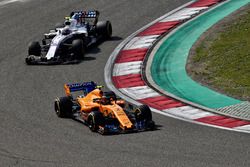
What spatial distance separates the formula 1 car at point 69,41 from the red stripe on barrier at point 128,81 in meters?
2.62

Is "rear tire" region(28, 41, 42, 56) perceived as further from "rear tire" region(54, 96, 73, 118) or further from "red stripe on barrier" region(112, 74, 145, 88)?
"rear tire" region(54, 96, 73, 118)

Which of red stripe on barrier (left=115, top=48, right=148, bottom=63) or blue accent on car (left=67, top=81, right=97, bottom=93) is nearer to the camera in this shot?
blue accent on car (left=67, top=81, right=97, bottom=93)

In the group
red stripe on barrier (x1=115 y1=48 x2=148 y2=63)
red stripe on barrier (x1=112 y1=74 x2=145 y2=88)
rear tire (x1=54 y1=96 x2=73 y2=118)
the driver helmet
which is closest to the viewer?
rear tire (x1=54 y1=96 x2=73 y2=118)

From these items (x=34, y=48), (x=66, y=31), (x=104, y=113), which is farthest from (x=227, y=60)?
(x=34, y=48)

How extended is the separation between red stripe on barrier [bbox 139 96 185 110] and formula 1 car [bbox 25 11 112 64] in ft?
17.3

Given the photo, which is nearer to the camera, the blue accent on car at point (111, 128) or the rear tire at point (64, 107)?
the blue accent on car at point (111, 128)

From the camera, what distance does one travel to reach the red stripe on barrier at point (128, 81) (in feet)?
77.2

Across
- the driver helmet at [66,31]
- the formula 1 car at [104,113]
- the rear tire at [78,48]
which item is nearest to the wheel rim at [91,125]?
the formula 1 car at [104,113]

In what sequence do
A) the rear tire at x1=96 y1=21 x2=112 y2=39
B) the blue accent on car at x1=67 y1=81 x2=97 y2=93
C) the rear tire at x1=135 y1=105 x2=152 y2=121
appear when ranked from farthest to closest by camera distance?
the rear tire at x1=96 y1=21 x2=112 y2=39
the blue accent on car at x1=67 y1=81 x2=97 y2=93
the rear tire at x1=135 y1=105 x2=152 y2=121

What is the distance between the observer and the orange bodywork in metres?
18.6

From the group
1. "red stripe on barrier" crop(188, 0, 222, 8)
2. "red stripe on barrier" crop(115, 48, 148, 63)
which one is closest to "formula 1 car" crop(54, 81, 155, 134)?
"red stripe on barrier" crop(115, 48, 148, 63)

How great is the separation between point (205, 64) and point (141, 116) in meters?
6.40

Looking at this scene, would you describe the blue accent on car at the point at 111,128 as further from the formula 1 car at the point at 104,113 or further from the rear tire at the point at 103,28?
the rear tire at the point at 103,28

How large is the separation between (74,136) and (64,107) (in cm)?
190
